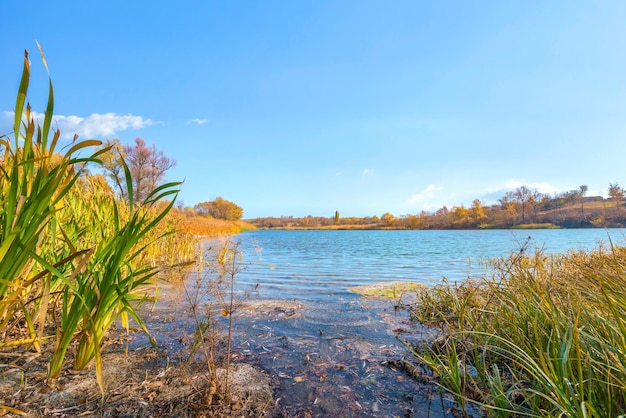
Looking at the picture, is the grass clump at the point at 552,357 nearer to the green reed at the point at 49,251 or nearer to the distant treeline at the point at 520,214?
the green reed at the point at 49,251

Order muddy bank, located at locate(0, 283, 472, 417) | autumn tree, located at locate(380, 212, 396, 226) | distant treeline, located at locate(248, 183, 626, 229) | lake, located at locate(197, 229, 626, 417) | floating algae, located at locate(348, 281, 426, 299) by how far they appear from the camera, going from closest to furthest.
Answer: muddy bank, located at locate(0, 283, 472, 417), lake, located at locate(197, 229, 626, 417), floating algae, located at locate(348, 281, 426, 299), distant treeline, located at locate(248, 183, 626, 229), autumn tree, located at locate(380, 212, 396, 226)

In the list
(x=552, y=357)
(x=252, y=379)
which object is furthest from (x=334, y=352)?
(x=552, y=357)

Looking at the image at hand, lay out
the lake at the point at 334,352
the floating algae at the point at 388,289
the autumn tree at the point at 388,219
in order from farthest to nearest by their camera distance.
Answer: the autumn tree at the point at 388,219
the floating algae at the point at 388,289
the lake at the point at 334,352

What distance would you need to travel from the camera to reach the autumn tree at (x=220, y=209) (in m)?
56.6

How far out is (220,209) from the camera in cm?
5800

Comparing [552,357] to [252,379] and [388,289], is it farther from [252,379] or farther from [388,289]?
[388,289]

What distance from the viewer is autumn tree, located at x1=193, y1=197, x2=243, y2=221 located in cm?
5662

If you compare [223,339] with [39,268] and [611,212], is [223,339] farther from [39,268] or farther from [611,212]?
[611,212]

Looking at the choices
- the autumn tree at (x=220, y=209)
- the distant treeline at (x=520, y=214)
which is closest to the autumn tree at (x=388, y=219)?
the distant treeline at (x=520, y=214)

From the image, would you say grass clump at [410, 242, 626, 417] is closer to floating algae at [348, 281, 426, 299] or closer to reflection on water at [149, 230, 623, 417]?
reflection on water at [149, 230, 623, 417]

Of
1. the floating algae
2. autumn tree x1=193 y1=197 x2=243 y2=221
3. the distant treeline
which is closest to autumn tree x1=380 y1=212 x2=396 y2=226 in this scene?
the distant treeline

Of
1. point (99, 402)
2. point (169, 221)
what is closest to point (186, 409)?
point (99, 402)

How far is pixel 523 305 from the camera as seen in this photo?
248 centimetres

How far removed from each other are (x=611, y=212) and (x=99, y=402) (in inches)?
2203
